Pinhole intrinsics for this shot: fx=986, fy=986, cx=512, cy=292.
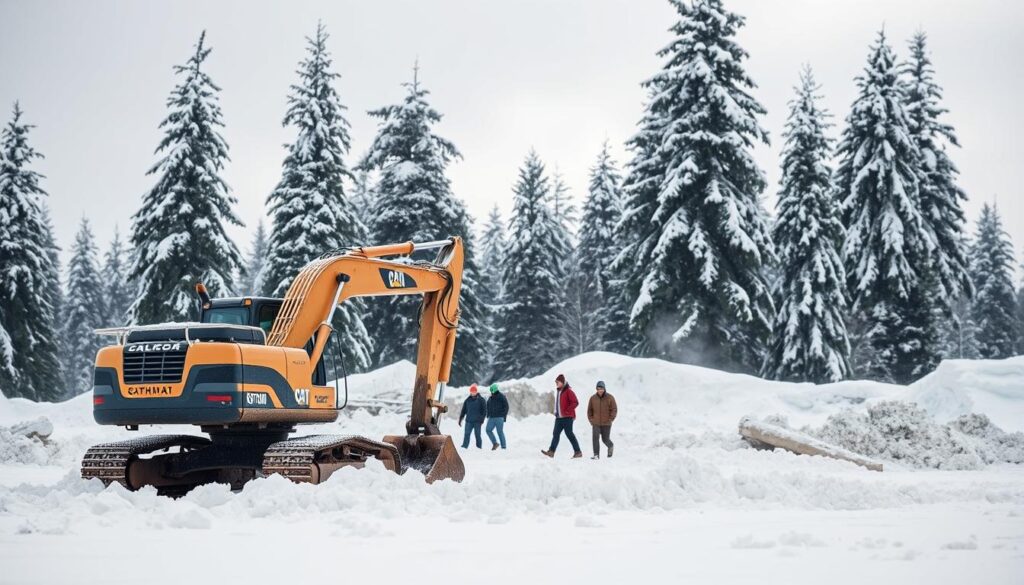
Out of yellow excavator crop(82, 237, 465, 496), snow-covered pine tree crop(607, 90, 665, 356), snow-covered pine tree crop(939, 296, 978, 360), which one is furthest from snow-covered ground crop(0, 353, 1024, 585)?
snow-covered pine tree crop(939, 296, 978, 360)

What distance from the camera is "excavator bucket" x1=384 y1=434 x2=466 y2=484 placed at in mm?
12289

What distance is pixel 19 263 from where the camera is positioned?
40.0 meters

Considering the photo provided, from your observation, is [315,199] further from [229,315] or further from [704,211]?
[229,315]

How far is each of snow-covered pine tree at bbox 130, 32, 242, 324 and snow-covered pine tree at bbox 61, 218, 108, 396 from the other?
27740 mm

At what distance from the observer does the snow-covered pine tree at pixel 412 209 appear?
42.2 meters

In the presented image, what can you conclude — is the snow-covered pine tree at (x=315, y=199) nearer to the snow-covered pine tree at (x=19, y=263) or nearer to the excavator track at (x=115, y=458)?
the snow-covered pine tree at (x=19, y=263)

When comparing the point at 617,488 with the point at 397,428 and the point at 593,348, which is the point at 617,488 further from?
the point at 593,348

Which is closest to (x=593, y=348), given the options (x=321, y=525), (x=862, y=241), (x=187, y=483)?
(x=862, y=241)

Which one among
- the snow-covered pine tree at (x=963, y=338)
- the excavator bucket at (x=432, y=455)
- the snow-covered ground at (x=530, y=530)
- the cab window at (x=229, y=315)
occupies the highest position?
the snow-covered pine tree at (x=963, y=338)

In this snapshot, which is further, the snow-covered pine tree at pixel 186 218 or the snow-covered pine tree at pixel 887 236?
the snow-covered pine tree at pixel 887 236

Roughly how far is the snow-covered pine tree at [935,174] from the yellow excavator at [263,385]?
34.4m

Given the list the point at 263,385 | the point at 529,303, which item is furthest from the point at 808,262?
the point at 263,385

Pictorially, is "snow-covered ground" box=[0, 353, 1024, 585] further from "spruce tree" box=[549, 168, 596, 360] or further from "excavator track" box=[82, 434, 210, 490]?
"spruce tree" box=[549, 168, 596, 360]

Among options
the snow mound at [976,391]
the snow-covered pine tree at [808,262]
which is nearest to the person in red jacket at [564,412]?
the snow mound at [976,391]
